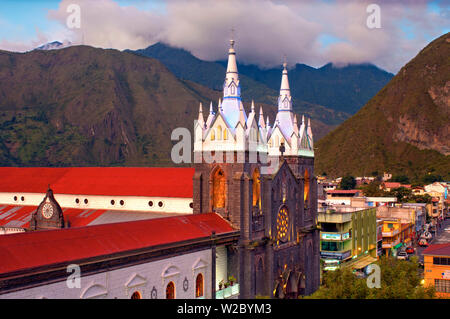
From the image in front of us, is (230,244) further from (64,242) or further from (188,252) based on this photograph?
(64,242)

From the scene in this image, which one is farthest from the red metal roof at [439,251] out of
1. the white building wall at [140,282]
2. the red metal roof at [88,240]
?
the white building wall at [140,282]

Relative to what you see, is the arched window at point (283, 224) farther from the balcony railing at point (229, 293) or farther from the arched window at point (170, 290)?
the arched window at point (170, 290)

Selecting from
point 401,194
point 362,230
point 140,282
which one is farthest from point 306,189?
point 401,194

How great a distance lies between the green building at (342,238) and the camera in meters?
71.9

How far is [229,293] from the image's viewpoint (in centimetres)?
3728

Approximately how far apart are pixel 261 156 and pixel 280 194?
15.3 feet

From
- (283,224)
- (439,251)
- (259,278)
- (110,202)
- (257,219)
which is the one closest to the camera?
Answer: (257,219)

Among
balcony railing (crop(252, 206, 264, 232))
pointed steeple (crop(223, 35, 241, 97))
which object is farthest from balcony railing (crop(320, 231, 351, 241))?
pointed steeple (crop(223, 35, 241, 97))

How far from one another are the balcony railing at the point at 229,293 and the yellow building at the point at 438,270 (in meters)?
27.7

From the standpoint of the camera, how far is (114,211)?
50031mm

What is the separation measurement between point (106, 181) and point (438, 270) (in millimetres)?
37724

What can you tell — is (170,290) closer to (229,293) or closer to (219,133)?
(229,293)
